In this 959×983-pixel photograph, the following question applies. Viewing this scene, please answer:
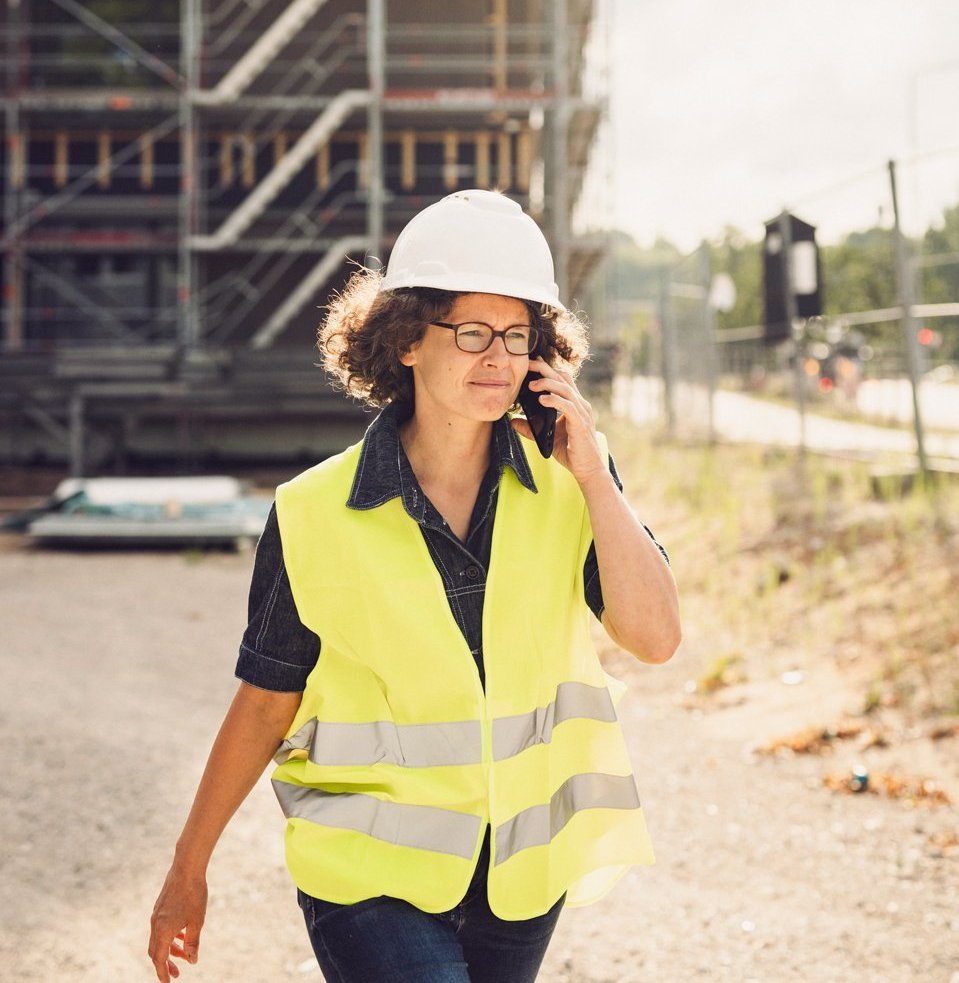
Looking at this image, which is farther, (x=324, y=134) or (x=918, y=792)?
(x=324, y=134)

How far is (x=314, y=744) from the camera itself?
79.7 inches

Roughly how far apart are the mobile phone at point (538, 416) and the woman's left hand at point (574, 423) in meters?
0.03

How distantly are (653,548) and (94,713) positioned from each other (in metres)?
4.70

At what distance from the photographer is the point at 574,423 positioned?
2051mm

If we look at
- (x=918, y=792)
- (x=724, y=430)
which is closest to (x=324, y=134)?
(x=724, y=430)

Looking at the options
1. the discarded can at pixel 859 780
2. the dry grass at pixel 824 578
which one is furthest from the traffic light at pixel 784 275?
the discarded can at pixel 859 780

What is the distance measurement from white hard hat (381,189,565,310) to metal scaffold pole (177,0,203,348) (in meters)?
16.8

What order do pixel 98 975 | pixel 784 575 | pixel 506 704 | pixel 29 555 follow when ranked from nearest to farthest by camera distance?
pixel 506 704 < pixel 98 975 < pixel 784 575 < pixel 29 555

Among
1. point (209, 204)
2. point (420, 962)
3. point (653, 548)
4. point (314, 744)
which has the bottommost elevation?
point (420, 962)

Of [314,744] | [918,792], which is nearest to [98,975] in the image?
[314,744]

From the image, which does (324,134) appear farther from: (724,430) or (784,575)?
(784,575)

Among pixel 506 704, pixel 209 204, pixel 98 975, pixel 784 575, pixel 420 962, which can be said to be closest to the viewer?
pixel 420 962

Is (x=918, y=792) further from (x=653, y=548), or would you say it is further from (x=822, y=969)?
(x=653, y=548)

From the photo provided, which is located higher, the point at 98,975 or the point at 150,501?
the point at 150,501
